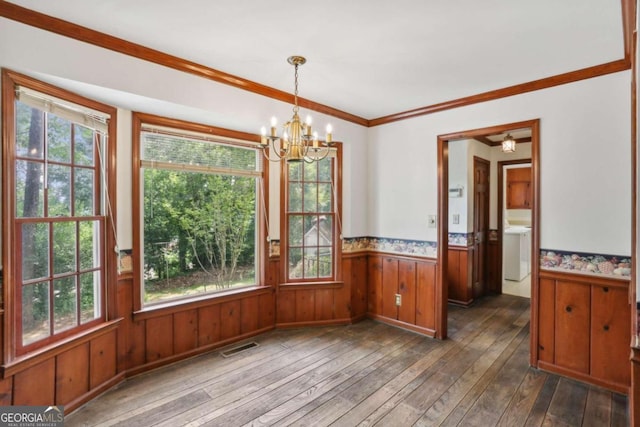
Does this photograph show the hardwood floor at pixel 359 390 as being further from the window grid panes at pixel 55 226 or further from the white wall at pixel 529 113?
the white wall at pixel 529 113

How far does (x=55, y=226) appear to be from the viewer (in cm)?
213

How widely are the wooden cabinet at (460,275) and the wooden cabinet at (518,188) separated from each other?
3.33m

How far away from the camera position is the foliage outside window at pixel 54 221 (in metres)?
1.94

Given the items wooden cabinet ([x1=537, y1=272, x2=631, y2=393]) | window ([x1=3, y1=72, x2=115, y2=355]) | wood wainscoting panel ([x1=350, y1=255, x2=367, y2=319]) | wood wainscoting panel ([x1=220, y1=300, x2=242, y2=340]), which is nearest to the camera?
window ([x1=3, y1=72, x2=115, y2=355])

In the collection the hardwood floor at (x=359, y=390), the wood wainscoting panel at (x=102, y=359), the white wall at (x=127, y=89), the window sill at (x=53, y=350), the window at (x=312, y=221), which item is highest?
the white wall at (x=127, y=89)

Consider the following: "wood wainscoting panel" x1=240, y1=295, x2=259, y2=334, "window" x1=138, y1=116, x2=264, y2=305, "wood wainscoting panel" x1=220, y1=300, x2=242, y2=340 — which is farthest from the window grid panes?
"wood wainscoting panel" x1=240, y1=295, x2=259, y2=334

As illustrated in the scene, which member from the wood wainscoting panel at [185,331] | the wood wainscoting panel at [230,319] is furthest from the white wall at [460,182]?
the wood wainscoting panel at [185,331]

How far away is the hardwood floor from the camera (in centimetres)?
209

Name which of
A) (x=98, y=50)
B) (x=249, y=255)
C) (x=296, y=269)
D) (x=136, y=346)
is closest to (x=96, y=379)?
(x=136, y=346)

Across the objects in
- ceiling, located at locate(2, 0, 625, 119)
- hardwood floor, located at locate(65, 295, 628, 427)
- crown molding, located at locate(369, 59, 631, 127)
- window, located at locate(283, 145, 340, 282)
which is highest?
ceiling, located at locate(2, 0, 625, 119)

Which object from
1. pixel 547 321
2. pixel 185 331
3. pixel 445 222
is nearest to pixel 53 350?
pixel 185 331

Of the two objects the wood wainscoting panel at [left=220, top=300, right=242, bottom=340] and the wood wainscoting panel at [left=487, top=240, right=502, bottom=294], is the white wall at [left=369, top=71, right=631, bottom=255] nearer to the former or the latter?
the wood wainscoting panel at [left=487, top=240, right=502, bottom=294]

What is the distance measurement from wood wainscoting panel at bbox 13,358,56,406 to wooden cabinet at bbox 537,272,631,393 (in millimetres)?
3713

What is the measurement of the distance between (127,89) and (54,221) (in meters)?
1.02
